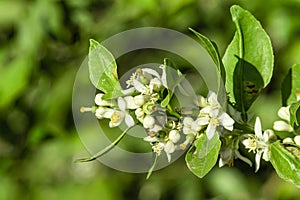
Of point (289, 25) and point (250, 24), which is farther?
point (289, 25)

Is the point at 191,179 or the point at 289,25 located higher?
the point at 289,25

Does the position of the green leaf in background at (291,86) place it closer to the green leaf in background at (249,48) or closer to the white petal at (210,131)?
the green leaf in background at (249,48)

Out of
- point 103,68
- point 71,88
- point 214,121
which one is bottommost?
point 71,88

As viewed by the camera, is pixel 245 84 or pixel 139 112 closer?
pixel 139 112

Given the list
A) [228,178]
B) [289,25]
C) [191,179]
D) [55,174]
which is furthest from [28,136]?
[289,25]

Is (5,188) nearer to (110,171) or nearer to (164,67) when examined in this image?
(110,171)

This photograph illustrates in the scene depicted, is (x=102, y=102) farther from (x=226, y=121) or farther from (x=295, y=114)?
(x=295, y=114)

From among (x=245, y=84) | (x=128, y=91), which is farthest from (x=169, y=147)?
(x=245, y=84)
